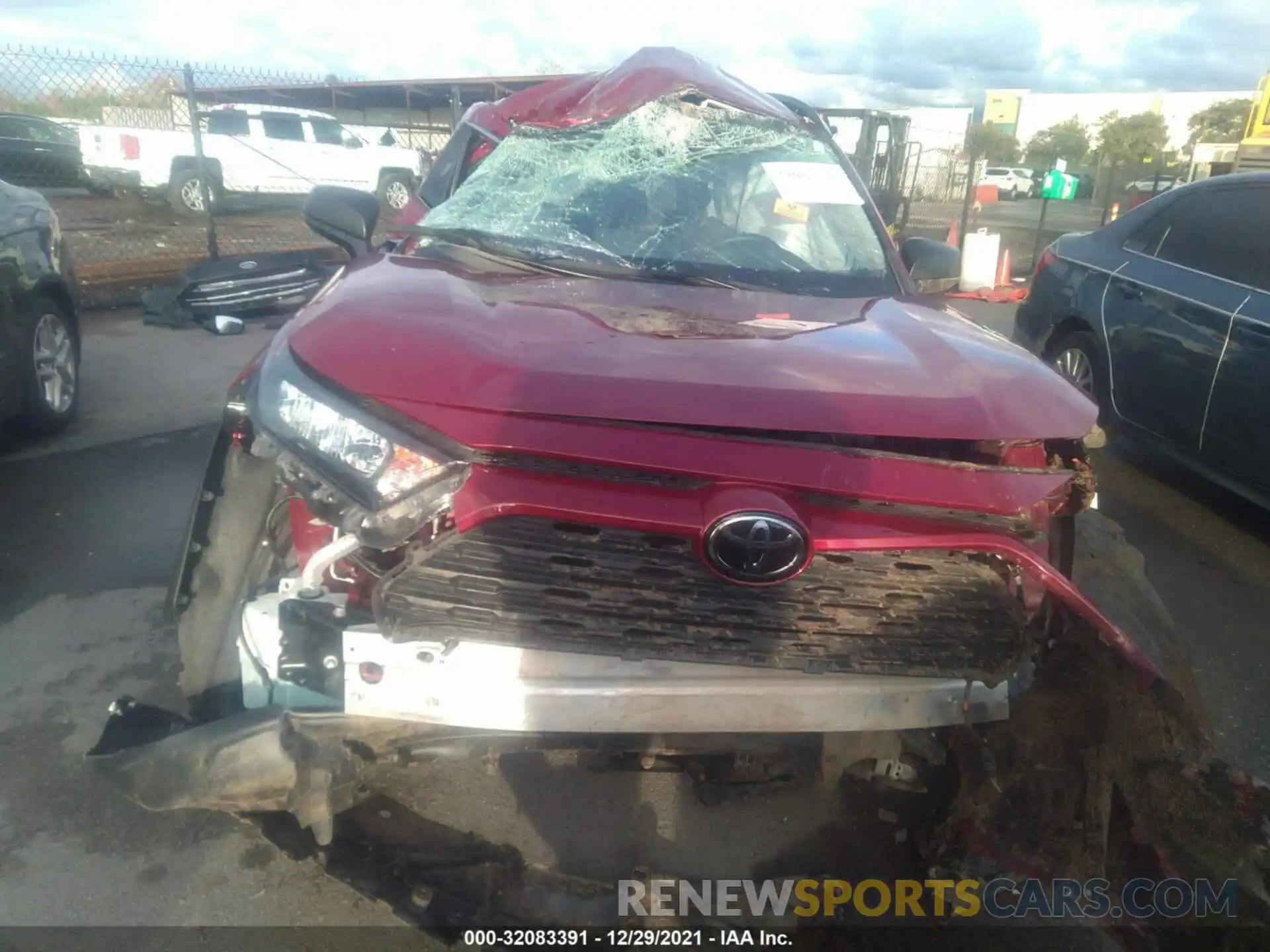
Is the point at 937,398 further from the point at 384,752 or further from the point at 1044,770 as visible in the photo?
the point at 384,752

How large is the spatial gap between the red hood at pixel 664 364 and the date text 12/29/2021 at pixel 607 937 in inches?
42.8

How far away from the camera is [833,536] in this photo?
5.74 ft

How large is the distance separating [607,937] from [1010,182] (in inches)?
1707

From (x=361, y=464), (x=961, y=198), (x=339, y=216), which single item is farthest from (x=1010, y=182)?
(x=361, y=464)

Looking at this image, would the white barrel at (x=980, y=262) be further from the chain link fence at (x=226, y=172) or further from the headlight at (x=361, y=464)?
the headlight at (x=361, y=464)

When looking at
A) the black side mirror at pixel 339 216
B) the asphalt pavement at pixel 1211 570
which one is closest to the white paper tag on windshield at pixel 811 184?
the asphalt pavement at pixel 1211 570

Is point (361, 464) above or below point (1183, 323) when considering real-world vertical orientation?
above

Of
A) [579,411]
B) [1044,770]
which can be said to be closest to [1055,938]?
[1044,770]

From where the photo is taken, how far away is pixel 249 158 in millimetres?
15203

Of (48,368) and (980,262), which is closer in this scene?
(48,368)

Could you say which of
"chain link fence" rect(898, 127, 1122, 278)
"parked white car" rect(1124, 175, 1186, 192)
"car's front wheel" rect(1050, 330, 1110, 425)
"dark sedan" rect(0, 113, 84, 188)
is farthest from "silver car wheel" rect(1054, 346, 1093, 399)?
"dark sedan" rect(0, 113, 84, 188)

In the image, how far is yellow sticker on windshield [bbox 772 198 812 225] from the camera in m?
3.14

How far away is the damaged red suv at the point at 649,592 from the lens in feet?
5.65

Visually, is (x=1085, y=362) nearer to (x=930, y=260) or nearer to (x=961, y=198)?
(x=930, y=260)
